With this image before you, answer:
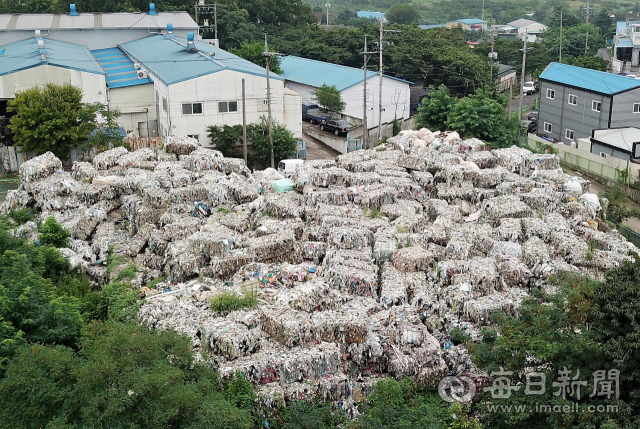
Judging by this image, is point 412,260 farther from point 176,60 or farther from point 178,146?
point 176,60

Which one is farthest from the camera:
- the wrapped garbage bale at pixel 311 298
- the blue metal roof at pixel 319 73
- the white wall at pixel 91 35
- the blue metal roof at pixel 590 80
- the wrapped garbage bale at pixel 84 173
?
the blue metal roof at pixel 319 73

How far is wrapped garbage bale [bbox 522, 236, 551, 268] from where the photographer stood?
1582 cm

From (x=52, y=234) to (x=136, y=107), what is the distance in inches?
673

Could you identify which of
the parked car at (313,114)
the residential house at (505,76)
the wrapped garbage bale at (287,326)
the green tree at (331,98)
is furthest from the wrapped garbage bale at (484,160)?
the residential house at (505,76)

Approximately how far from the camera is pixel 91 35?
4131 cm

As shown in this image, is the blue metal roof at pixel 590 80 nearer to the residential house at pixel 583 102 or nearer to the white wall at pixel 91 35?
the residential house at pixel 583 102

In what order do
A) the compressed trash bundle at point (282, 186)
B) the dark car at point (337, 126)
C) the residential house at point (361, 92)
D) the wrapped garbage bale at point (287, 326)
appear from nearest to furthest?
the wrapped garbage bale at point (287, 326)
the compressed trash bundle at point (282, 186)
the dark car at point (337, 126)
the residential house at point (361, 92)

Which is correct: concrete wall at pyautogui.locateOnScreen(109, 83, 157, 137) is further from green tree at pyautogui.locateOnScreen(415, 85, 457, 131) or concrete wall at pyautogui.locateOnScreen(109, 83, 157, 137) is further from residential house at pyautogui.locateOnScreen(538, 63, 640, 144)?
residential house at pyautogui.locateOnScreen(538, 63, 640, 144)

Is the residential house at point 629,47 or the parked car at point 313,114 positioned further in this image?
the residential house at point 629,47

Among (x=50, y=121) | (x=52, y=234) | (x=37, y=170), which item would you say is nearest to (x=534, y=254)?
(x=52, y=234)

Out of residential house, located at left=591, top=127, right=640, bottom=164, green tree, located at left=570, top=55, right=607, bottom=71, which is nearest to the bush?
residential house, located at left=591, top=127, right=640, bottom=164

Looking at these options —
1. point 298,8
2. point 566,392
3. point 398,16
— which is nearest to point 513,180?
point 566,392

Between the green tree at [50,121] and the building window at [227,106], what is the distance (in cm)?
591

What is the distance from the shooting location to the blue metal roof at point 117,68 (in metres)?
34.2
